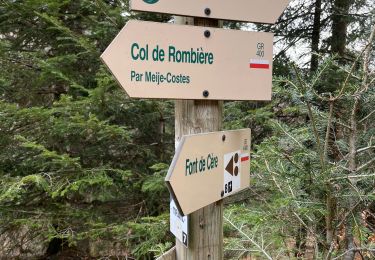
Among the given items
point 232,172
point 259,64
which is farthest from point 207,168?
point 259,64

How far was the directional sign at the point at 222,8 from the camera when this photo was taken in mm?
1379

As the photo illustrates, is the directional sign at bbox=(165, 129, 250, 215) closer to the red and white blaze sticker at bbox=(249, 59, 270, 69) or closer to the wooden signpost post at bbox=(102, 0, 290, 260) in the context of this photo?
the wooden signpost post at bbox=(102, 0, 290, 260)

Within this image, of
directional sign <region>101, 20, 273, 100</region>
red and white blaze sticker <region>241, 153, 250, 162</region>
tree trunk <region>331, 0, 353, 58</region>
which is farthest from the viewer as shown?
tree trunk <region>331, 0, 353, 58</region>

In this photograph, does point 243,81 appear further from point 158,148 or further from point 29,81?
point 29,81

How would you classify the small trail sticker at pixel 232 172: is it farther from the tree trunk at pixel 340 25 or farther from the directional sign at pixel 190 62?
the tree trunk at pixel 340 25

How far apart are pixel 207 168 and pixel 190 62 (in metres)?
0.44

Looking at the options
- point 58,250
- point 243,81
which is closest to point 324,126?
point 243,81

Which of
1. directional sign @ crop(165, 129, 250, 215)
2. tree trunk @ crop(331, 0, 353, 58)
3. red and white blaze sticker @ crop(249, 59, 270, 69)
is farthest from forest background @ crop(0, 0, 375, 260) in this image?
directional sign @ crop(165, 129, 250, 215)

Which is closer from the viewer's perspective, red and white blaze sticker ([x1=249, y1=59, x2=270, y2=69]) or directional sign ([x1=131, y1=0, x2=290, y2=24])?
directional sign ([x1=131, y1=0, x2=290, y2=24])

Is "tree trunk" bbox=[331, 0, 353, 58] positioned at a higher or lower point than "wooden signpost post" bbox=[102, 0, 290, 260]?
higher

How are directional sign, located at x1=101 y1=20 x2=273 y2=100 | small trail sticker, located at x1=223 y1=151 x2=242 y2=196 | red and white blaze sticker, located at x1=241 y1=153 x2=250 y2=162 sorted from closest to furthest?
directional sign, located at x1=101 y1=20 x2=273 y2=100 → small trail sticker, located at x1=223 y1=151 x2=242 y2=196 → red and white blaze sticker, located at x1=241 y1=153 x2=250 y2=162

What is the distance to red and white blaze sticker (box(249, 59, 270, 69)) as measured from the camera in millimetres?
1606

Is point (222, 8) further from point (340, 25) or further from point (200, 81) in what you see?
point (340, 25)

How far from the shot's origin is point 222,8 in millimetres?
1521
